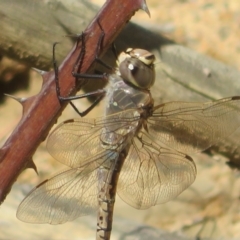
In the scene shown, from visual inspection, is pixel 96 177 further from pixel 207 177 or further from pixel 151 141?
pixel 207 177

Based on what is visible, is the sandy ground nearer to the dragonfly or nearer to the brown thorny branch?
the dragonfly

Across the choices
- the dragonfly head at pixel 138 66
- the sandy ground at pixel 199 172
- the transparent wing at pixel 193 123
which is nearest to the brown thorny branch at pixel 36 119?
the dragonfly head at pixel 138 66

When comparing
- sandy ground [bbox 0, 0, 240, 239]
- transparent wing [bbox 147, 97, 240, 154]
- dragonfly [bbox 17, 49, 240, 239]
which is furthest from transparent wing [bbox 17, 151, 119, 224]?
sandy ground [bbox 0, 0, 240, 239]

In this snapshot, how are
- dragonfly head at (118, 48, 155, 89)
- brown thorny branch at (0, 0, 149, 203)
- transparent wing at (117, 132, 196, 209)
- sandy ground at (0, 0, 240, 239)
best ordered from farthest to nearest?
sandy ground at (0, 0, 240, 239)
transparent wing at (117, 132, 196, 209)
dragonfly head at (118, 48, 155, 89)
brown thorny branch at (0, 0, 149, 203)

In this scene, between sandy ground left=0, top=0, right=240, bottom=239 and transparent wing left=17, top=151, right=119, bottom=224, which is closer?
transparent wing left=17, top=151, right=119, bottom=224

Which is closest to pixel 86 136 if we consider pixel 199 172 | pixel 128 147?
pixel 128 147

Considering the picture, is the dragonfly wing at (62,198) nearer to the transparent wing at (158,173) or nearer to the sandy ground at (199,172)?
the transparent wing at (158,173)

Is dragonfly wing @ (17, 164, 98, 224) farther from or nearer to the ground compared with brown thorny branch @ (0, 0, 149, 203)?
nearer to the ground

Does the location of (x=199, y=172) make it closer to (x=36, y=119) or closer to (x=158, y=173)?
(x=158, y=173)

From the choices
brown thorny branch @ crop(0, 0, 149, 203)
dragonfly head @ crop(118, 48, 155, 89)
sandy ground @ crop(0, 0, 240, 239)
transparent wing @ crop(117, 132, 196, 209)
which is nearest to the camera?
brown thorny branch @ crop(0, 0, 149, 203)
